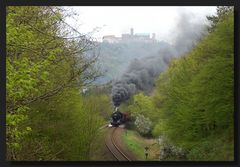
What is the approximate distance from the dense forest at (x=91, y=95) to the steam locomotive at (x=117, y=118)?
0.07m

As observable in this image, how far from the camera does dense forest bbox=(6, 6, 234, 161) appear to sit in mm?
7508

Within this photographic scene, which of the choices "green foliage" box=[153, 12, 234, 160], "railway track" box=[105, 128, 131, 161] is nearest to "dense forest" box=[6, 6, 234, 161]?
"green foliage" box=[153, 12, 234, 160]

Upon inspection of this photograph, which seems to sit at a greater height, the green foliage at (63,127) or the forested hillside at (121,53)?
the forested hillside at (121,53)

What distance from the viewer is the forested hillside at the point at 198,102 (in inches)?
294

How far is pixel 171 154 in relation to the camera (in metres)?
7.61

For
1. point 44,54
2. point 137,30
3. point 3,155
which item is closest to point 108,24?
point 137,30

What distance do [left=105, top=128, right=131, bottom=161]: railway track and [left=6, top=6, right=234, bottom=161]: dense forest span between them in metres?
0.13

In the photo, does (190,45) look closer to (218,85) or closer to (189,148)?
(218,85)

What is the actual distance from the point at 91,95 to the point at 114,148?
0.65 m

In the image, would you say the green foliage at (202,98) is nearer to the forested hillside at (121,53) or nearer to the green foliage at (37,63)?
the forested hillside at (121,53)

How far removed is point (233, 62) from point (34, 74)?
86.6 inches

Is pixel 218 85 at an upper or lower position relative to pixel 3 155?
upper

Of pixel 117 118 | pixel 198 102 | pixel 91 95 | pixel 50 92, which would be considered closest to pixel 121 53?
pixel 91 95

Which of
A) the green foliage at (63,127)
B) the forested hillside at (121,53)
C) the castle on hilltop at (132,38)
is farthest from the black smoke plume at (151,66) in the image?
the green foliage at (63,127)
